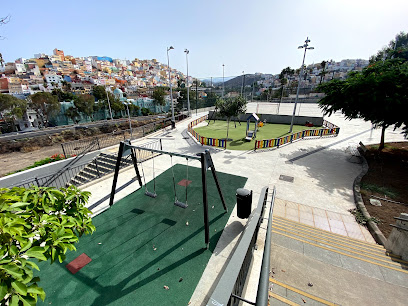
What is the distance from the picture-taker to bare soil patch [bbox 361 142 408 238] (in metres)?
7.88

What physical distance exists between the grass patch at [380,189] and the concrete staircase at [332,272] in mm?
4917

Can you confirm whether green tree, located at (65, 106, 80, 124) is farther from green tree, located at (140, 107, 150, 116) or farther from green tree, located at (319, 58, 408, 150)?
green tree, located at (319, 58, 408, 150)

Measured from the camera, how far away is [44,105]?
166 ft

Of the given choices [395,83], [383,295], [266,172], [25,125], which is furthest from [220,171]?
[25,125]

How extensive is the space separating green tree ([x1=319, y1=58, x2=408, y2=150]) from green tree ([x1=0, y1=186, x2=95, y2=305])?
53.9ft

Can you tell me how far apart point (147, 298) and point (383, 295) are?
5.61 metres

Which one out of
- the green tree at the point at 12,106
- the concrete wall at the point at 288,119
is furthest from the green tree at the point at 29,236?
the green tree at the point at 12,106

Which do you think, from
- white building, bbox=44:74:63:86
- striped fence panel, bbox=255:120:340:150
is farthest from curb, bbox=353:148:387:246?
white building, bbox=44:74:63:86

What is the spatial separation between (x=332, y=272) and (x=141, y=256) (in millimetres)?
5657

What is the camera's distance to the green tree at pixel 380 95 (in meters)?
11.4

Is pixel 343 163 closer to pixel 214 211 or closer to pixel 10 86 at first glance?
pixel 214 211

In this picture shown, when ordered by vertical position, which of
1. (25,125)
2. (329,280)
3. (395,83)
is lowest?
(25,125)

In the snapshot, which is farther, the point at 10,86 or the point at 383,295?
the point at 10,86

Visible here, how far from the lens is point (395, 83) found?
11508 millimetres
